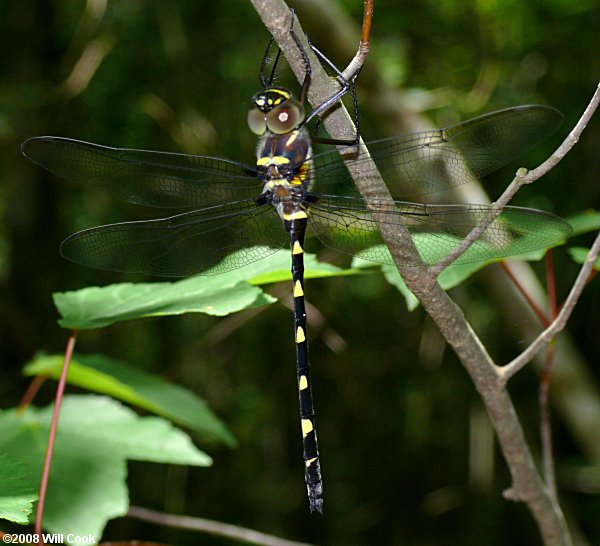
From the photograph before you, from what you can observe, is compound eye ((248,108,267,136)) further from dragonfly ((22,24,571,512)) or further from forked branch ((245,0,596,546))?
forked branch ((245,0,596,546))

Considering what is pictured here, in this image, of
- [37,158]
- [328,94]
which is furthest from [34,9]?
[328,94]

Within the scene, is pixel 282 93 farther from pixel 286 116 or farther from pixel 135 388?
pixel 135 388

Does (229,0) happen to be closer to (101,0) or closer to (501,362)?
(101,0)

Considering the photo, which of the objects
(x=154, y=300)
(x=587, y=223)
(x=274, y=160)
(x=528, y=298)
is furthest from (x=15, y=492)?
(x=587, y=223)

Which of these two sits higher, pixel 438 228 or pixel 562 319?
pixel 438 228

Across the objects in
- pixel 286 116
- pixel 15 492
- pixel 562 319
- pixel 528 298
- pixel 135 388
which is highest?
pixel 286 116

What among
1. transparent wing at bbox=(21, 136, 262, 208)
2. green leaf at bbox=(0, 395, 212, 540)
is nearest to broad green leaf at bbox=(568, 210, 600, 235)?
transparent wing at bbox=(21, 136, 262, 208)

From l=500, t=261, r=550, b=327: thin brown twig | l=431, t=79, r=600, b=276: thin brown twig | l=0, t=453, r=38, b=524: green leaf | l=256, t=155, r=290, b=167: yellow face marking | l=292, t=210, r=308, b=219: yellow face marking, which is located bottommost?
l=0, t=453, r=38, b=524: green leaf

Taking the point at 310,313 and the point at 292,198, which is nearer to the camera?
the point at 292,198

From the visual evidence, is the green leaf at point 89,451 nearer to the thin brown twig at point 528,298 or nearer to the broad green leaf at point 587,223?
the thin brown twig at point 528,298
